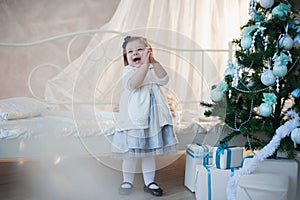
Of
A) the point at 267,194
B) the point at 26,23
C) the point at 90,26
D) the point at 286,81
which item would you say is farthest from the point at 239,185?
the point at 26,23

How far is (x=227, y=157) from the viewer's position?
1839 millimetres

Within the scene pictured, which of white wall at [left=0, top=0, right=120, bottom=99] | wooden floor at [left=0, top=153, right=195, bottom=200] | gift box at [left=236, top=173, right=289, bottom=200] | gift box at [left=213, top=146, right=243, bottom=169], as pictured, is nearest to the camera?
gift box at [left=236, top=173, right=289, bottom=200]

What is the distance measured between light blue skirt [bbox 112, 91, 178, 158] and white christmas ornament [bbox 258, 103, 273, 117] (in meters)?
0.43

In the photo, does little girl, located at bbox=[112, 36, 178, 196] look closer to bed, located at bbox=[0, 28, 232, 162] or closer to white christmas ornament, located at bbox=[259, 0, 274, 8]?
bed, located at bbox=[0, 28, 232, 162]

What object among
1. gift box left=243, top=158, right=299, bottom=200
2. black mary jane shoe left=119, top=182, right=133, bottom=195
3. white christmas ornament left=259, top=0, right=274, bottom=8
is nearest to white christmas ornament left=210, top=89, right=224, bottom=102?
gift box left=243, top=158, right=299, bottom=200

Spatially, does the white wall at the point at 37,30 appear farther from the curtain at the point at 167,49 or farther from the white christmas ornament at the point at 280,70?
the white christmas ornament at the point at 280,70

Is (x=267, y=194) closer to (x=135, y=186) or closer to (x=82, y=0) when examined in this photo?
(x=135, y=186)

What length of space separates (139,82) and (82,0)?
1542 mm

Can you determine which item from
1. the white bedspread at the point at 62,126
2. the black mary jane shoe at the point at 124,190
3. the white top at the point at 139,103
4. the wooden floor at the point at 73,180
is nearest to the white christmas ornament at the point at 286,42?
the white top at the point at 139,103

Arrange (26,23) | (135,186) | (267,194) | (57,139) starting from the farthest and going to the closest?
(26,23)
(135,186)
(57,139)
(267,194)

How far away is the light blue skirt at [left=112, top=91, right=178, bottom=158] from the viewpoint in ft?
5.97

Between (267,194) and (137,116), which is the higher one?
(137,116)

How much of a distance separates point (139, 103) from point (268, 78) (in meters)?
0.58

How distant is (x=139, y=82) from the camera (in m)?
1.82
